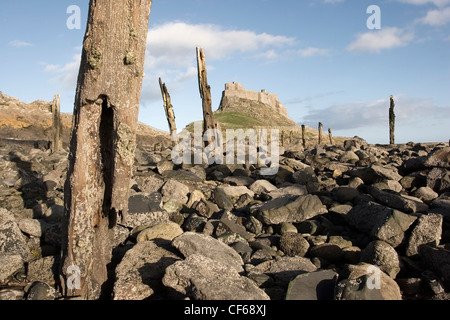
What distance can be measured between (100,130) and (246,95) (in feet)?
242

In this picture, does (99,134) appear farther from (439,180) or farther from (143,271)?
(439,180)

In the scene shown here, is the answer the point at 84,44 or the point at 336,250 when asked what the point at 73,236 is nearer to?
the point at 84,44

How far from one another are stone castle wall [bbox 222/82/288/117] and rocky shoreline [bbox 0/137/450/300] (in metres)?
65.7

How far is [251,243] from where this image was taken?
22.1ft

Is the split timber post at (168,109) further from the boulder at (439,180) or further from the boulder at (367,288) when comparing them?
the boulder at (367,288)

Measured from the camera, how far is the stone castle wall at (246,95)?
248 ft

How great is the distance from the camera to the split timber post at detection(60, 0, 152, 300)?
4.60 m

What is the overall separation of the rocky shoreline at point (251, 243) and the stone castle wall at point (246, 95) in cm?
6567

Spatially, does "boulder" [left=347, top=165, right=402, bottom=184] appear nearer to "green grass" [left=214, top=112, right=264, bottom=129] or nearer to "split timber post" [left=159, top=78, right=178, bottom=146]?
"split timber post" [left=159, top=78, right=178, bottom=146]

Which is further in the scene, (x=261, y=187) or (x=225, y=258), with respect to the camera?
(x=261, y=187)
